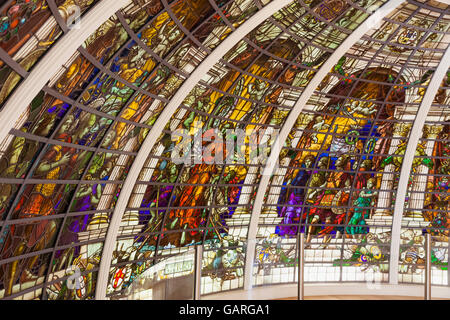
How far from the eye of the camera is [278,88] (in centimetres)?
2278

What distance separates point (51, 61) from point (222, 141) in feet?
39.2

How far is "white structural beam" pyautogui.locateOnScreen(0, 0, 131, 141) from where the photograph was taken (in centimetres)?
1216

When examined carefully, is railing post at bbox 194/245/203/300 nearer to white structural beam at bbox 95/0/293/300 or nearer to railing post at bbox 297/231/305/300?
railing post at bbox 297/231/305/300

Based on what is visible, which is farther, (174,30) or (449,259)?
(174,30)

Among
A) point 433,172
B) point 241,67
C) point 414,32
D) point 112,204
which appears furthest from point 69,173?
point 433,172

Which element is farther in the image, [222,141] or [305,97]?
[222,141]

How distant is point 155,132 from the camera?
779 inches

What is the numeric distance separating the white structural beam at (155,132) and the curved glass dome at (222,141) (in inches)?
2.3

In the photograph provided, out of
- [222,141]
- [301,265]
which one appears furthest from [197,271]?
[222,141]

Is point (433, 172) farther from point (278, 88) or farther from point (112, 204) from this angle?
point (112, 204)

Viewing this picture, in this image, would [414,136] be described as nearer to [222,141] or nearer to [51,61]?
[222,141]

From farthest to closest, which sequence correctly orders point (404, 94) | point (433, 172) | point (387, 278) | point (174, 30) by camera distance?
point (433, 172)
point (404, 94)
point (174, 30)
point (387, 278)

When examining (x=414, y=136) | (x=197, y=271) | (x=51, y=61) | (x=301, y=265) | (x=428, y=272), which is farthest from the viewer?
(x=414, y=136)
